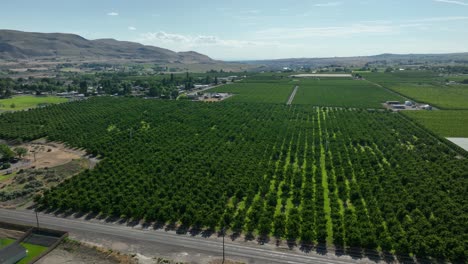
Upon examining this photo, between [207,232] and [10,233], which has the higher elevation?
[10,233]

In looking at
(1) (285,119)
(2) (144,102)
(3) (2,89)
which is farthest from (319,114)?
(3) (2,89)

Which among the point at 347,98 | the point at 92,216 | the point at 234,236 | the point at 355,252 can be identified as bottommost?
the point at 355,252

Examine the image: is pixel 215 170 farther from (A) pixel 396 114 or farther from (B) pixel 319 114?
(A) pixel 396 114

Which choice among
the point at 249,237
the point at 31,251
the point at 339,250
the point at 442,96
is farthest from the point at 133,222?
the point at 442,96

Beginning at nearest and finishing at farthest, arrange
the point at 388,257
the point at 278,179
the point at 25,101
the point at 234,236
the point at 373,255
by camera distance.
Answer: the point at 388,257, the point at 373,255, the point at 234,236, the point at 278,179, the point at 25,101

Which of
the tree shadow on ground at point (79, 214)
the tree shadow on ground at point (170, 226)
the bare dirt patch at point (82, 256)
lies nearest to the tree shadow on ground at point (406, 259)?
the tree shadow on ground at point (170, 226)

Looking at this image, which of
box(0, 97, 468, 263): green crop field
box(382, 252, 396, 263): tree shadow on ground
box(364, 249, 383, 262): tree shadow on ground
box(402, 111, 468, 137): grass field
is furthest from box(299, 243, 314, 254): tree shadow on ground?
box(402, 111, 468, 137): grass field

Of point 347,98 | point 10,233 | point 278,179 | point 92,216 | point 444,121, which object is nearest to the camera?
point 10,233

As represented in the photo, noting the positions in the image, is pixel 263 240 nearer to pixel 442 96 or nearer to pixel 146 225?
pixel 146 225
